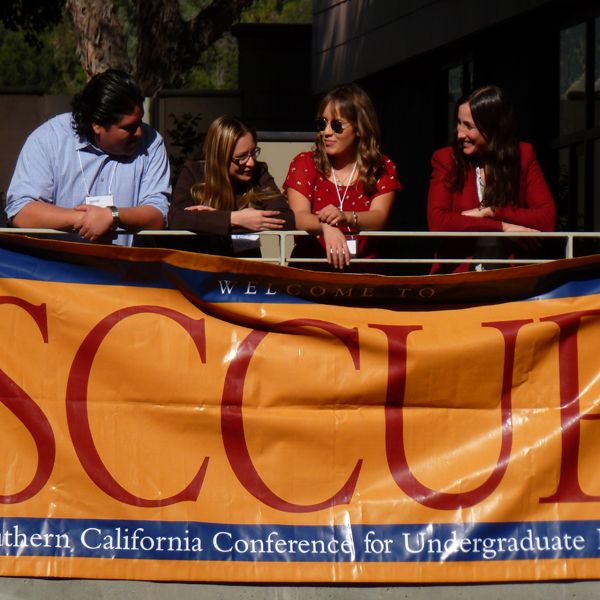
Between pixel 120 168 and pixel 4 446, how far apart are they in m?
1.54

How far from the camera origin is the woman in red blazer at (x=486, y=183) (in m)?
4.70

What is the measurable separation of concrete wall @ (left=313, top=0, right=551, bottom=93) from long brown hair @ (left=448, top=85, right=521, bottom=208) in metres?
4.68

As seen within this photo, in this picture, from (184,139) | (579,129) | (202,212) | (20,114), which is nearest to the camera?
(202,212)

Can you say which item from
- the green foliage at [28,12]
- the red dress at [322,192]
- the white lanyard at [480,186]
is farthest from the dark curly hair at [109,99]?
the green foliage at [28,12]

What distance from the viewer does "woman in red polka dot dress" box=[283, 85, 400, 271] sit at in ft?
15.5

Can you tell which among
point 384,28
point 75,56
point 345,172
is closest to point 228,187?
point 345,172

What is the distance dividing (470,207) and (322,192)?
0.77m

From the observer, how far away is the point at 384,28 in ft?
42.2

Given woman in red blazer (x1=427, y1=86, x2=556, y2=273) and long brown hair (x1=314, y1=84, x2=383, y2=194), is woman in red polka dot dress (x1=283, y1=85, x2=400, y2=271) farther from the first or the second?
woman in red blazer (x1=427, y1=86, x2=556, y2=273)

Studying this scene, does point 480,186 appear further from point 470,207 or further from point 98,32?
point 98,32

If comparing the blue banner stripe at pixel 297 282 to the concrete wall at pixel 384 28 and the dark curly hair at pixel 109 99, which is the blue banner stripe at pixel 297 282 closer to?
the dark curly hair at pixel 109 99

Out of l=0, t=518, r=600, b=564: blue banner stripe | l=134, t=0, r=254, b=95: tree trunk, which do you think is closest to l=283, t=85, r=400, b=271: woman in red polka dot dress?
l=0, t=518, r=600, b=564: blue banner stripe

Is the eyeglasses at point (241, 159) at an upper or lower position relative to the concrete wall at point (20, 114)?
lower

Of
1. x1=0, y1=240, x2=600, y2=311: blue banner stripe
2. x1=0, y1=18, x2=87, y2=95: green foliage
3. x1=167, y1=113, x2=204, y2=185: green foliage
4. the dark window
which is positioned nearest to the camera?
x1=0, y1=240, x2=600, y2=311: blue banner stripe
